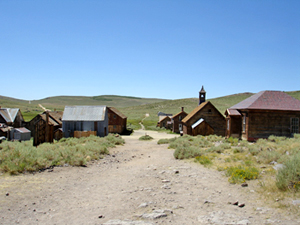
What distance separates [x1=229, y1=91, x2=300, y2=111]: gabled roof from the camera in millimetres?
20706

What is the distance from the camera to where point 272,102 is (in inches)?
842

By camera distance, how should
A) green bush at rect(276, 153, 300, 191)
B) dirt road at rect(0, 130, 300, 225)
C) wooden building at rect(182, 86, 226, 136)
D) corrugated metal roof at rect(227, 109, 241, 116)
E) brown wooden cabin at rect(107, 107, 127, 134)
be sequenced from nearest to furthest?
dirt road at rect(0, 130, 300, 225) → green bush at rect(276, 153, 300, 191) → corrugated metal roof at rect(227, 109, 241, 116) → wooden building at rect(182, 86, 226, 136) → brown wooden cabin at rect(107, 107, 127, 134)

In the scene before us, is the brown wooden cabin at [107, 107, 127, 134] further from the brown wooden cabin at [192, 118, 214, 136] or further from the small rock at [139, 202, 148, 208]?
the small rock at [139, 202, 148, 208]

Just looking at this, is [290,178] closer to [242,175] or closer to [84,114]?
[242,175]

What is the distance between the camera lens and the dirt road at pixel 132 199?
512 centimetres

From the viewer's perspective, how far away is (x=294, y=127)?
2106 centimetres

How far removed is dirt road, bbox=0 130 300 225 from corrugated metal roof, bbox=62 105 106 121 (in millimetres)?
22912

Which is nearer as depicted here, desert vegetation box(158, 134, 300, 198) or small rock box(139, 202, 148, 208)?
small rock box(139, 202, 148, 208)

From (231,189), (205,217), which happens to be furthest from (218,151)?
(205,217)

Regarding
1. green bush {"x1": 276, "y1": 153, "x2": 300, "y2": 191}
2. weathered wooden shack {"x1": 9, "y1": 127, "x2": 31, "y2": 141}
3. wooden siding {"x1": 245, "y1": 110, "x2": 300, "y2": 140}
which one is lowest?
weathered wooden shack {"x1": 9, "y1": 127, "x2": 31, "y2": 141}

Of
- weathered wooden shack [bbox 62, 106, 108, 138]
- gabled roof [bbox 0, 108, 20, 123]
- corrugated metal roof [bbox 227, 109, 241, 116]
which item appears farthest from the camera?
gabled roof [bbox 0, 108, 20, 123]

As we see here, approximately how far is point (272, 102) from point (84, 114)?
75.4 ft

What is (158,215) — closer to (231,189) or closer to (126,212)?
(126,212)

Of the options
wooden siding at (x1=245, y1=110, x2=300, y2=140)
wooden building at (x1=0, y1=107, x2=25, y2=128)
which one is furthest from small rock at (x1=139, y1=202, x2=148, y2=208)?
wooden building at (x1=0, y1=107, x2=25, y2=128)
